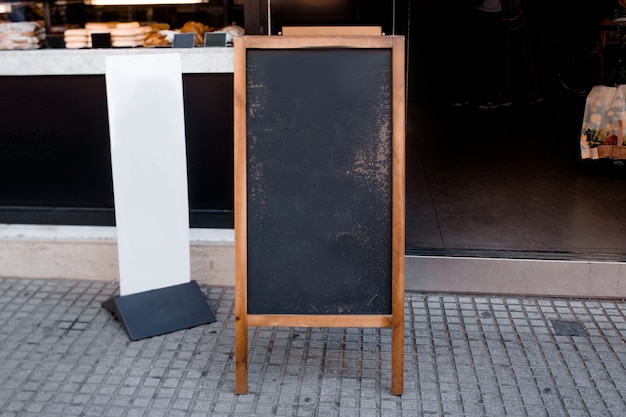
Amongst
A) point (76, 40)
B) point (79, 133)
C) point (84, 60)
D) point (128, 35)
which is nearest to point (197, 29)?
point (128, 35)

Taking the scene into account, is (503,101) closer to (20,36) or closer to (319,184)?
(20,36)

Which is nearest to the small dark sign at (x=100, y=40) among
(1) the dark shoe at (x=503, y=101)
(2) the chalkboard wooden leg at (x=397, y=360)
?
(2) the chalkboard wooden leg at (x=397, y=360)

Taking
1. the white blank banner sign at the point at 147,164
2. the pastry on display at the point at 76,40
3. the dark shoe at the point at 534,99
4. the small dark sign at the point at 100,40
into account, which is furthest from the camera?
the dark shoe at the point at 534,99

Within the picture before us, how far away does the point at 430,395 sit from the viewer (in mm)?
3445

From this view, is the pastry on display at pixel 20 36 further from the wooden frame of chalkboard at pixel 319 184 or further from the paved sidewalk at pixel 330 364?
the wooden frame of chalkboard at pixel 319 184

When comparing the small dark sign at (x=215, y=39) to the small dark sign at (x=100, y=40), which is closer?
the small dark sign at (x=215, y=39)

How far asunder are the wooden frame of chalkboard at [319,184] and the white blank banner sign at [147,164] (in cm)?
88

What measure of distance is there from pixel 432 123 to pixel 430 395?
19.5ft

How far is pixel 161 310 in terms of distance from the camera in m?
4.18

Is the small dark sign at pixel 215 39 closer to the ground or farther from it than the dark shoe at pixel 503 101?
farther from it

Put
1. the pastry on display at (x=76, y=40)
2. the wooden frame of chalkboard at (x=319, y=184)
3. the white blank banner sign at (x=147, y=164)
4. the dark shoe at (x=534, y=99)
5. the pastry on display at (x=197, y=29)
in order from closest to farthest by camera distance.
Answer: the wooden frame of chalkboard at (x=319, y=184), the white blank banner sign at (x=147, y=164), the pastry on display at (x=76, y=40), the pastry on display at (x=197, y=29), the dark shoe at (x=534, y=99)

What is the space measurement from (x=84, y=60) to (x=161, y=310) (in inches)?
66.1

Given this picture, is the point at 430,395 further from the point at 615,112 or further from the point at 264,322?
the point at 615,112

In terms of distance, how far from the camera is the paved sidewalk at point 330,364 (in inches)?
133
